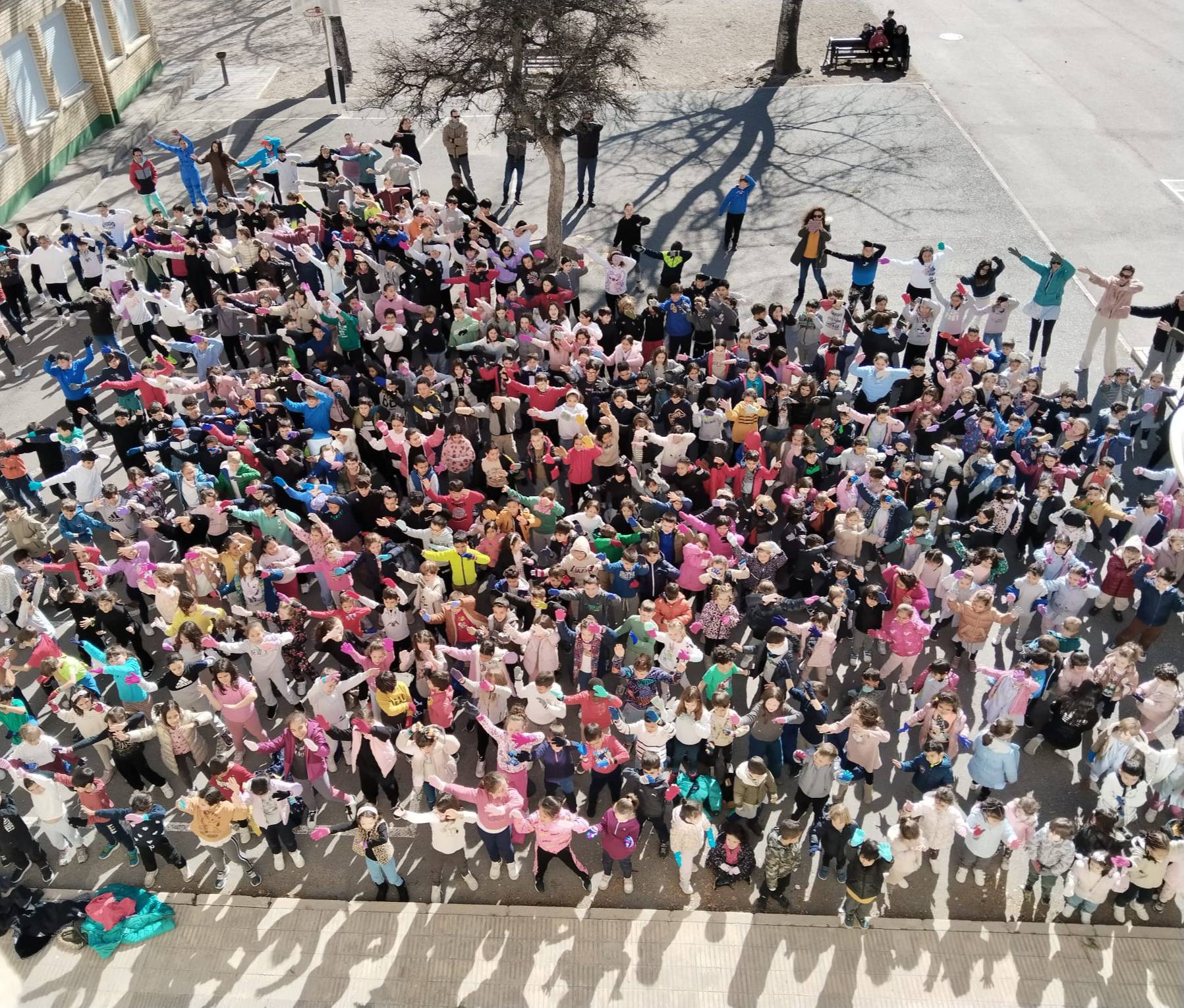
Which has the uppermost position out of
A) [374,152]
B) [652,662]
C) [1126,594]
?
[374,152]

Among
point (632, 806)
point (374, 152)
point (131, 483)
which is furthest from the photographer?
point (374, 152)

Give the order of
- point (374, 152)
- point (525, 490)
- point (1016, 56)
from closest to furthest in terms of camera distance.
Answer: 1. point (525, 490)
2. point (374, 152)
3. point (1016, 56)

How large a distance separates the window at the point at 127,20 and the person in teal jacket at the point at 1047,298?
22.5 metres

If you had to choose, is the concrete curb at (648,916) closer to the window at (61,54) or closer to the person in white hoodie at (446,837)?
the person in white hoodie at (446,837)

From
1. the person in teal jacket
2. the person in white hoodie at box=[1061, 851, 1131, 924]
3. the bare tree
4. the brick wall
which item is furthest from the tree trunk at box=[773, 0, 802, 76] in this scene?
the person in white hoodie at box=[1061, 851, 1131, 924]

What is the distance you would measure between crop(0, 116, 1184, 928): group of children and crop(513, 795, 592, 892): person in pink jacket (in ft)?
0.15

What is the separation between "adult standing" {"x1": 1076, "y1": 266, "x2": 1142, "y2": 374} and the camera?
14.0 metres

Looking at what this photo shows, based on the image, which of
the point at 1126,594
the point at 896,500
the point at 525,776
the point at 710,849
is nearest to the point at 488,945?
the point at 525,776

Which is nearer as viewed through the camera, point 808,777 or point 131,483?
point 808,777

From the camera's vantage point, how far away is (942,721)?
29.1 feet

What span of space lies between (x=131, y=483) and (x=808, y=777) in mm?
7881

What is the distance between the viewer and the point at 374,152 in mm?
18984

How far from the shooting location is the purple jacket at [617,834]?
811 centimetres

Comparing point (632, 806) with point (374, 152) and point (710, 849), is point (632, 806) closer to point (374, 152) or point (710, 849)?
point (710, 849)
